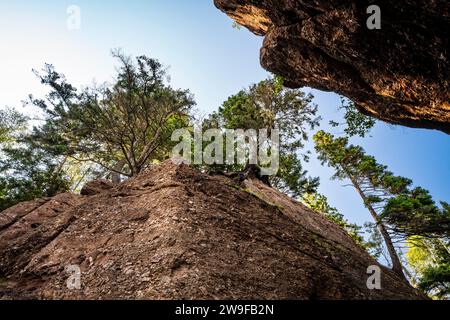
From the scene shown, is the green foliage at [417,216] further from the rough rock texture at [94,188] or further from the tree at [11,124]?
the tree at [11,124]

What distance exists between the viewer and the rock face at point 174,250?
19.5 feet

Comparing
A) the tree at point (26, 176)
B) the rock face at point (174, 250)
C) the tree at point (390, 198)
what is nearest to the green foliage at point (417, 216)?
the tree at point (390, 198)

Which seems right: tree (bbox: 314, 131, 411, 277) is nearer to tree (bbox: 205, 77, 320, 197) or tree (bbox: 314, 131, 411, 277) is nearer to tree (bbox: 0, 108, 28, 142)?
tree (bbox: 205, 77, 320, 197)

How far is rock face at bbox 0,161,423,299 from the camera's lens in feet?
19.5

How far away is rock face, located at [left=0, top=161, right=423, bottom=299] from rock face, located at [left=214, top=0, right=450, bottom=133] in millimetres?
5357

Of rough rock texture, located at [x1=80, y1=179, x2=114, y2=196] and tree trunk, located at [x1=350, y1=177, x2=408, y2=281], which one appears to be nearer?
rough rock texture, located at [x1=80, y1=179, x2=114, y2=196]

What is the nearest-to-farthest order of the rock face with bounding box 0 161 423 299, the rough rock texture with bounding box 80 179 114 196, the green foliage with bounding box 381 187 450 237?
the rock face with bounding box 0 161 423 299
the rough rock texture with bounding box 80 179 114 196
the green foliage with bounding box 381 187 450 237

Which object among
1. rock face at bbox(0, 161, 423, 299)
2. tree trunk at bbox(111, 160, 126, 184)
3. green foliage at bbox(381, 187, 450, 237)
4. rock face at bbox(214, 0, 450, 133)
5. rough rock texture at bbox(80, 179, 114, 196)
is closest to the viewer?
rock face at bbox(0, 161, 423, 299)

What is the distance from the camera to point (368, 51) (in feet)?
27.0

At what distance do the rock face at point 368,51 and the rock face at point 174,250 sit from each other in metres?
5.36

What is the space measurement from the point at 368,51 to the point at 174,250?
738cm

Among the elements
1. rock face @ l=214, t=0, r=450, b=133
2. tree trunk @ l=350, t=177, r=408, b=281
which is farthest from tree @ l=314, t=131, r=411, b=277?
rock face @ l=214, t=0, r=450, b=133

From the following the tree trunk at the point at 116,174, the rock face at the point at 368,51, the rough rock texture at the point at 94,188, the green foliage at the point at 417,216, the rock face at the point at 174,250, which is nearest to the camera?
the rock face at the point at 174,250

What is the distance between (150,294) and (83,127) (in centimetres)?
1368
